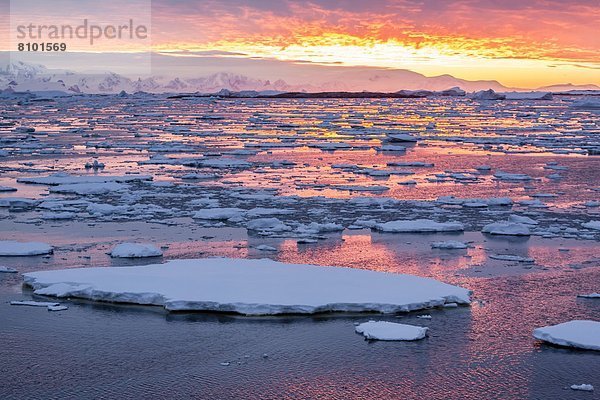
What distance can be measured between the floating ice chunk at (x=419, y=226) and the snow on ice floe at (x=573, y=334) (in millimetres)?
4507

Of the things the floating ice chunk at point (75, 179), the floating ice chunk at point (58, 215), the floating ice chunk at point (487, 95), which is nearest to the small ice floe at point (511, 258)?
the floating ice chunk at point (58, 215)

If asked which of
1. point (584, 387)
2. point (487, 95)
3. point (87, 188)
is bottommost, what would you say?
point (584, 387)

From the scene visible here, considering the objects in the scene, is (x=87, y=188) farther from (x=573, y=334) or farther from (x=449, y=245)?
(x=573, y=334)

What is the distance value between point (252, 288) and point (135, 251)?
87.8 inches

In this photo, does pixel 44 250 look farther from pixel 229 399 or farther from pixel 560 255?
pixel 560 255

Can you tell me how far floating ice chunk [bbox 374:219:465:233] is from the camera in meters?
11.4

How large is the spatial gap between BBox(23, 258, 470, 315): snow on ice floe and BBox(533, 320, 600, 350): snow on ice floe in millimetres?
1076

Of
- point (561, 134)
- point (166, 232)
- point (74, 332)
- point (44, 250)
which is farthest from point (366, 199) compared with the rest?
point (561, 134)

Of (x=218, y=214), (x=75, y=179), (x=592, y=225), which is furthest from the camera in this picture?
(x=75, y=179)

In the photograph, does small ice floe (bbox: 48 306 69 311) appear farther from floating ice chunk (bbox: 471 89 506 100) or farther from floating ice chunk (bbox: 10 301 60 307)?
floating ice chunk (bbox: 471 89 506 100)

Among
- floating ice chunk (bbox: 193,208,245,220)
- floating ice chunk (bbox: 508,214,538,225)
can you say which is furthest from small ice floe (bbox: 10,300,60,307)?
floating ice chunk (bbox: 508,214,538,225)

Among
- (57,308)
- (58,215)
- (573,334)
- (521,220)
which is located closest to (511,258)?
(521,220)

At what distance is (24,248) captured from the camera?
9.73 meters

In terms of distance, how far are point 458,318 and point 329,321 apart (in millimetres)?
1144
